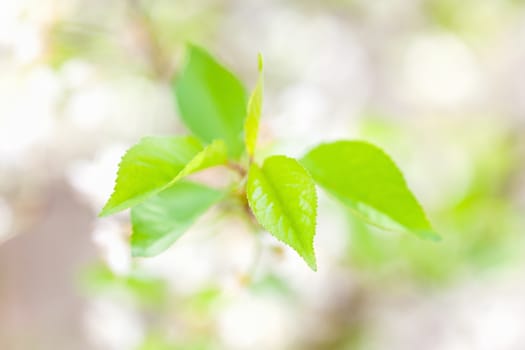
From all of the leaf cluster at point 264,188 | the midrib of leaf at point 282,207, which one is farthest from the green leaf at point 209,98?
the midrib of leaf at point 282,207

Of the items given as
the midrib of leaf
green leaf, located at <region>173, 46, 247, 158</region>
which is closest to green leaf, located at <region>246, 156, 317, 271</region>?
the midrib of leaf

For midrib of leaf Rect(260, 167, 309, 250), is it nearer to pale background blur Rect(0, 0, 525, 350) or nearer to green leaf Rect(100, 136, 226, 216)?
green leaf Rect(100, 136, 226, 216)

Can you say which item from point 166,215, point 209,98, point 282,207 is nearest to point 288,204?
point 282,207

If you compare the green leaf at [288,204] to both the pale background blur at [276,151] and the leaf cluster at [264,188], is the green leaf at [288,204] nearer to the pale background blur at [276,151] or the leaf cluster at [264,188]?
the leaf cluster at [264,188]

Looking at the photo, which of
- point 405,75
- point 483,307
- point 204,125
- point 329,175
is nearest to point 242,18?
point 405,75

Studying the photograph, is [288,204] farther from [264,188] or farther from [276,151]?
[276,151]

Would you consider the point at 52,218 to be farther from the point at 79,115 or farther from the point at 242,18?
the point at 79,115
